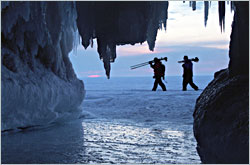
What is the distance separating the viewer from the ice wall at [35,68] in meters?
7.16

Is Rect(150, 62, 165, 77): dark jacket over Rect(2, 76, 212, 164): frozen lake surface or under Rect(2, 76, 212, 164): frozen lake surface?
over

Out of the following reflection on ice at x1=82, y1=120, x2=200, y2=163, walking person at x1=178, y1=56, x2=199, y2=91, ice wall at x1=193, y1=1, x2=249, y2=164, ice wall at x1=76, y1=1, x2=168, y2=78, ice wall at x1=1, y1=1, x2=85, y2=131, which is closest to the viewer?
ice wall at x1=193, y1=1, x2=249, y2=164

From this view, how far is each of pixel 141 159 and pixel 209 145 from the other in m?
1.66

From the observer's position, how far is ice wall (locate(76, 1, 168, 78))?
7898 mm

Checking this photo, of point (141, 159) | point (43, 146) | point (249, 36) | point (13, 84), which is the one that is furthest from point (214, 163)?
point (13, 84)

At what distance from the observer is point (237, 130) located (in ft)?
8.93

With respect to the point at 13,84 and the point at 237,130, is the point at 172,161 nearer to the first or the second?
the point at 237,130

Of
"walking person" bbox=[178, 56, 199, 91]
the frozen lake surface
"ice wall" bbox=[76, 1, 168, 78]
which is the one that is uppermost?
"ice wall" bbox=[76, 1, 168, 78]

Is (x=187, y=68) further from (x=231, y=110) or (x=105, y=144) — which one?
(x=231, y=110)

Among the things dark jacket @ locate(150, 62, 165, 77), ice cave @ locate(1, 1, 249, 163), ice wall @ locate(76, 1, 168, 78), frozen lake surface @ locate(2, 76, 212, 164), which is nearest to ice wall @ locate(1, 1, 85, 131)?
ice cave @ locate(1, 1, 249, 163)

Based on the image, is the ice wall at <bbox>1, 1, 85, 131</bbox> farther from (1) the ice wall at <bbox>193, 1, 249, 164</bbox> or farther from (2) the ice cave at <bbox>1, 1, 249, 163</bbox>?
(1) the ice wall at <bbox>193, 1, 249, 164</bbox>

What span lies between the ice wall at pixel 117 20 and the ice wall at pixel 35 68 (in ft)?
3.60

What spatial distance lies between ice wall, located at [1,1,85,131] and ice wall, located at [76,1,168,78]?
110 centimetres

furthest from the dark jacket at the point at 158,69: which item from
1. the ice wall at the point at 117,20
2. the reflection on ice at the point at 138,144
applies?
the reflection on ice at the point at 138,144
